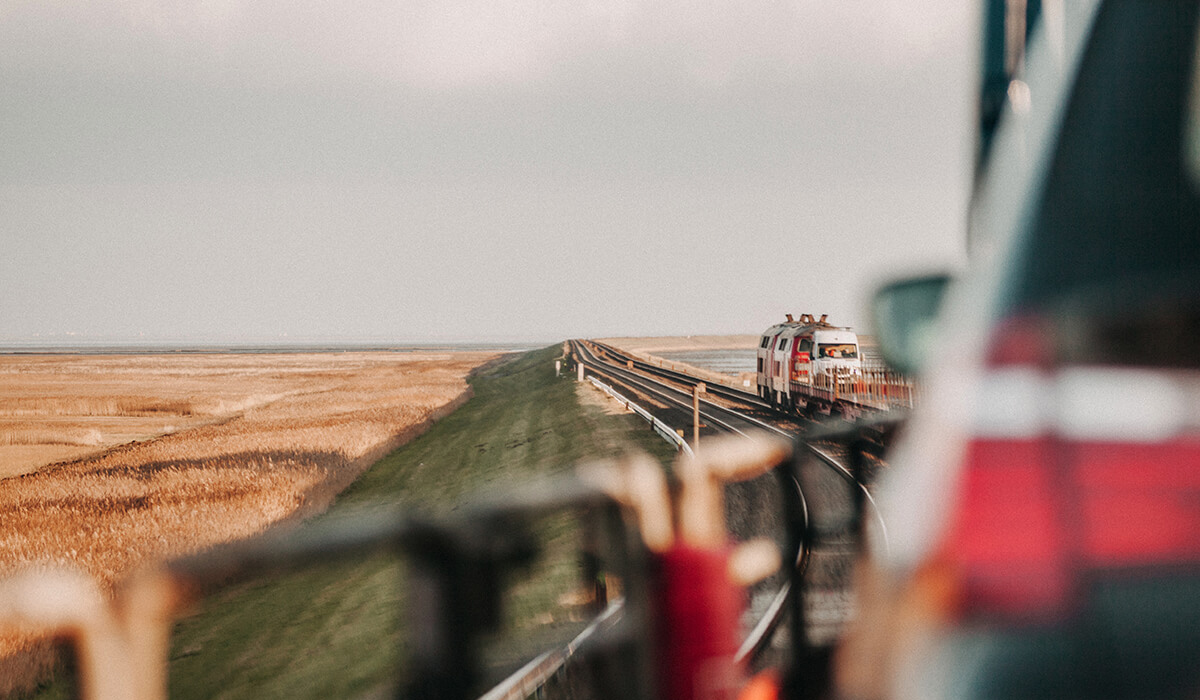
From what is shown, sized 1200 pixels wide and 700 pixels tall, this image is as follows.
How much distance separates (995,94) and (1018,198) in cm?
98

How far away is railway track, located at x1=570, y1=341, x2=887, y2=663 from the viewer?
380cm

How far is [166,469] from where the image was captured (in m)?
25.3

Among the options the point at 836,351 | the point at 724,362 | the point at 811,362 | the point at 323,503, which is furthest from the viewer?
the point at 724,362

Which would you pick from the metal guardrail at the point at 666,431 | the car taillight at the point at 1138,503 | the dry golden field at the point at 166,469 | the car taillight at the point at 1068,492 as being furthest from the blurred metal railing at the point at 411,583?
the metal guardrail at the point at 666,431

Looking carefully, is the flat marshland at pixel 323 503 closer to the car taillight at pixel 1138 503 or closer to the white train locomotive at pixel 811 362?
the car taillight at pixel 1138 503

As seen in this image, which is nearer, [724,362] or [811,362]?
[811,362]

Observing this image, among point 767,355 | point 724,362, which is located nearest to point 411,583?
point 767,355

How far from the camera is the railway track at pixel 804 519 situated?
3.80m

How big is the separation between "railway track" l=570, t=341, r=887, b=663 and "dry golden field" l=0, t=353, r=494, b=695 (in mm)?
9829

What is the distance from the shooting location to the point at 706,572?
233 centimetres

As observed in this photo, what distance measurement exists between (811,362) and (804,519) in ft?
70.2

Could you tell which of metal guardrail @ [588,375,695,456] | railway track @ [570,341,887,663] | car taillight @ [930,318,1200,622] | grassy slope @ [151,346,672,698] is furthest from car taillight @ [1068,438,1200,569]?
→ metal guardrail @ [588,375,695,456]

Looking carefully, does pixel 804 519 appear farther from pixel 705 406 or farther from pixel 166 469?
pixel 166 469

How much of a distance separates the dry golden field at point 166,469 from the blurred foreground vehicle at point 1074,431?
40.0ft
